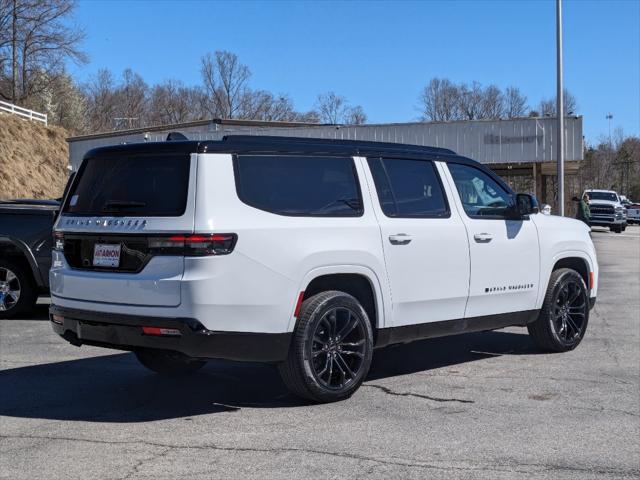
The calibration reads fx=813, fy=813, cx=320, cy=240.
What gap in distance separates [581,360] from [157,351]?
4.27 metres

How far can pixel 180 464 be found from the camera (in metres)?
4.59

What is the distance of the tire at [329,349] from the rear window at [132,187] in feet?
3.97

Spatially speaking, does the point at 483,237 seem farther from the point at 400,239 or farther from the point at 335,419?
the point at 335,419

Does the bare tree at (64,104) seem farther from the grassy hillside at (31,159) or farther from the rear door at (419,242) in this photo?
the rear door at (419,242)

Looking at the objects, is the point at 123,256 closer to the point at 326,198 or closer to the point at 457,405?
the point at 326,198

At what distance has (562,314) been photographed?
809 centimetres

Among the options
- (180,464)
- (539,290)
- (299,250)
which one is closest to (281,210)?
(299,250)

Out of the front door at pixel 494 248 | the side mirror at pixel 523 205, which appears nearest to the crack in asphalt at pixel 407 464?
the front door at pixel 494 248

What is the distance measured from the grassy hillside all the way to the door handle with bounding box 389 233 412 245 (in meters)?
41.1

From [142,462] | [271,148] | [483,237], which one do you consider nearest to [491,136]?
[483,237]

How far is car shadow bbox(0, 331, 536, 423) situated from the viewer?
5.84m

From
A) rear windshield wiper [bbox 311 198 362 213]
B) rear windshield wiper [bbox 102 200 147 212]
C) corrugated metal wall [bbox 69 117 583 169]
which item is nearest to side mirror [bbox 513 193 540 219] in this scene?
rear windshield wiper [bbox 311 198 362 213]

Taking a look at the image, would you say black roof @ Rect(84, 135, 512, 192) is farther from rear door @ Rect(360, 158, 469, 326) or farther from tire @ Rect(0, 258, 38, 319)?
tire @ Rect(0, 258, 38, 319)

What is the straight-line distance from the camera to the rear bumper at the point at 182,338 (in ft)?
17.3
